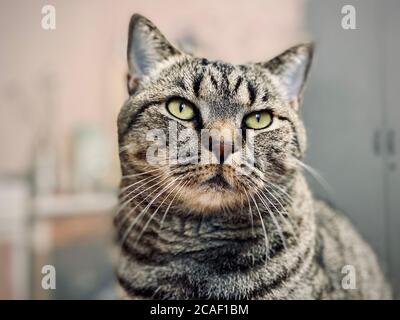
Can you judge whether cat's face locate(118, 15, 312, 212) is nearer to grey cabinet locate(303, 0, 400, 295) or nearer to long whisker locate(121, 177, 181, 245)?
long whisker locate(121, 177, 181, 245)

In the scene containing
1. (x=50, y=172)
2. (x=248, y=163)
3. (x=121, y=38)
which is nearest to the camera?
(x=248, y=163)

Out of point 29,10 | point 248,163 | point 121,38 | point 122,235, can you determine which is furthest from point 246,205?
point 29,10

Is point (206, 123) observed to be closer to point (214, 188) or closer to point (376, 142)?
point (214, 188)

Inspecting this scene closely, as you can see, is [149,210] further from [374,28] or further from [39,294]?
[374,28]

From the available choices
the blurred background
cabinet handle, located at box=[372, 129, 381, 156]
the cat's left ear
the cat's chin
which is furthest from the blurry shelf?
cabinet handle, located at box=[372, 129, 381, 156]

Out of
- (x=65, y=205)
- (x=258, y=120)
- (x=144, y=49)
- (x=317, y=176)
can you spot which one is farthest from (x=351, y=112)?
(x=65, y=205)

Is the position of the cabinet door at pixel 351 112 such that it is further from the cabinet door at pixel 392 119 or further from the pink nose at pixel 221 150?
the pink nose at pixel 221 150

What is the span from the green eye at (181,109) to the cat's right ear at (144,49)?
6 centimetres

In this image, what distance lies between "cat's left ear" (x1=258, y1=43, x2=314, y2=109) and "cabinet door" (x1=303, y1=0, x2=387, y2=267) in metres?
0.08

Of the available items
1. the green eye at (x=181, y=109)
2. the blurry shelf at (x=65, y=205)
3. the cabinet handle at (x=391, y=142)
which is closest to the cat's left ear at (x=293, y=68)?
the green eye at (x=181, y=109)

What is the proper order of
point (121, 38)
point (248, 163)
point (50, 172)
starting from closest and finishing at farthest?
point (248, 163), point (121, 38), point (50, 172)

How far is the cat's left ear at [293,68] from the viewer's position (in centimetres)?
64

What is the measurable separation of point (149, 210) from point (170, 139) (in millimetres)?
113

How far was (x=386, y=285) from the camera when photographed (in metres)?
0.82
